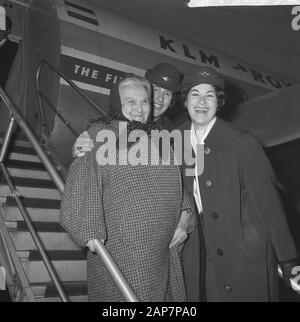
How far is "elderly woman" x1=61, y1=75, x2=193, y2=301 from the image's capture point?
1.24 meters

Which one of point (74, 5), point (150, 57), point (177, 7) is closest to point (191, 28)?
point (177, 7)

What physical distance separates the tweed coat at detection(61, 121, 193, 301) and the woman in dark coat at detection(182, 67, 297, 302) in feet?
0.83

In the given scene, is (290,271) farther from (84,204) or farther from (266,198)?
(84,204)

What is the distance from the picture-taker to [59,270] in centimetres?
230

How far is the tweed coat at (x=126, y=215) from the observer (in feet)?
4.08

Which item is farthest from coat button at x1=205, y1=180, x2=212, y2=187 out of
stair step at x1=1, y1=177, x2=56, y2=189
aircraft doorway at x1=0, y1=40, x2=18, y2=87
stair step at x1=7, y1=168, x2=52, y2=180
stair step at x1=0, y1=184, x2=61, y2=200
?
aircraft doorway at x1=0, y1=40, x2=18, y2=87

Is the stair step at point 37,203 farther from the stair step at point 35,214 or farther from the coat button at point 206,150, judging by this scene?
the coat button at point 206,150

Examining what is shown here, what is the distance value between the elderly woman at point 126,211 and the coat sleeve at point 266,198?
0.29 metres

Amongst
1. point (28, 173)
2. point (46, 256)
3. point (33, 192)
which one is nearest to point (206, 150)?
point (46, 256)

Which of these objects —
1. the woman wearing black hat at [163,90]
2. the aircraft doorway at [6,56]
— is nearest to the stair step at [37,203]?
the woman wearing black hat at [163,90]

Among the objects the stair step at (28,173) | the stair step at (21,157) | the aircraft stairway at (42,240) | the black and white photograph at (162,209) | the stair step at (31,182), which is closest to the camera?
the black and white photograph at (162,209)

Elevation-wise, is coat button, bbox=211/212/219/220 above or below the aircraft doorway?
below

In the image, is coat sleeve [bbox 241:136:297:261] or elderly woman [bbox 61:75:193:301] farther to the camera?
coat sleeve [bbox 241:136:297:261]

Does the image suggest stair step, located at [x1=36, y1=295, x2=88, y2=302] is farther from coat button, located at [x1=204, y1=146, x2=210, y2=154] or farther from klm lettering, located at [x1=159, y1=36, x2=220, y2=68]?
klm lettering, located at [x1=159, y1=36, x2=220, y2=68]
